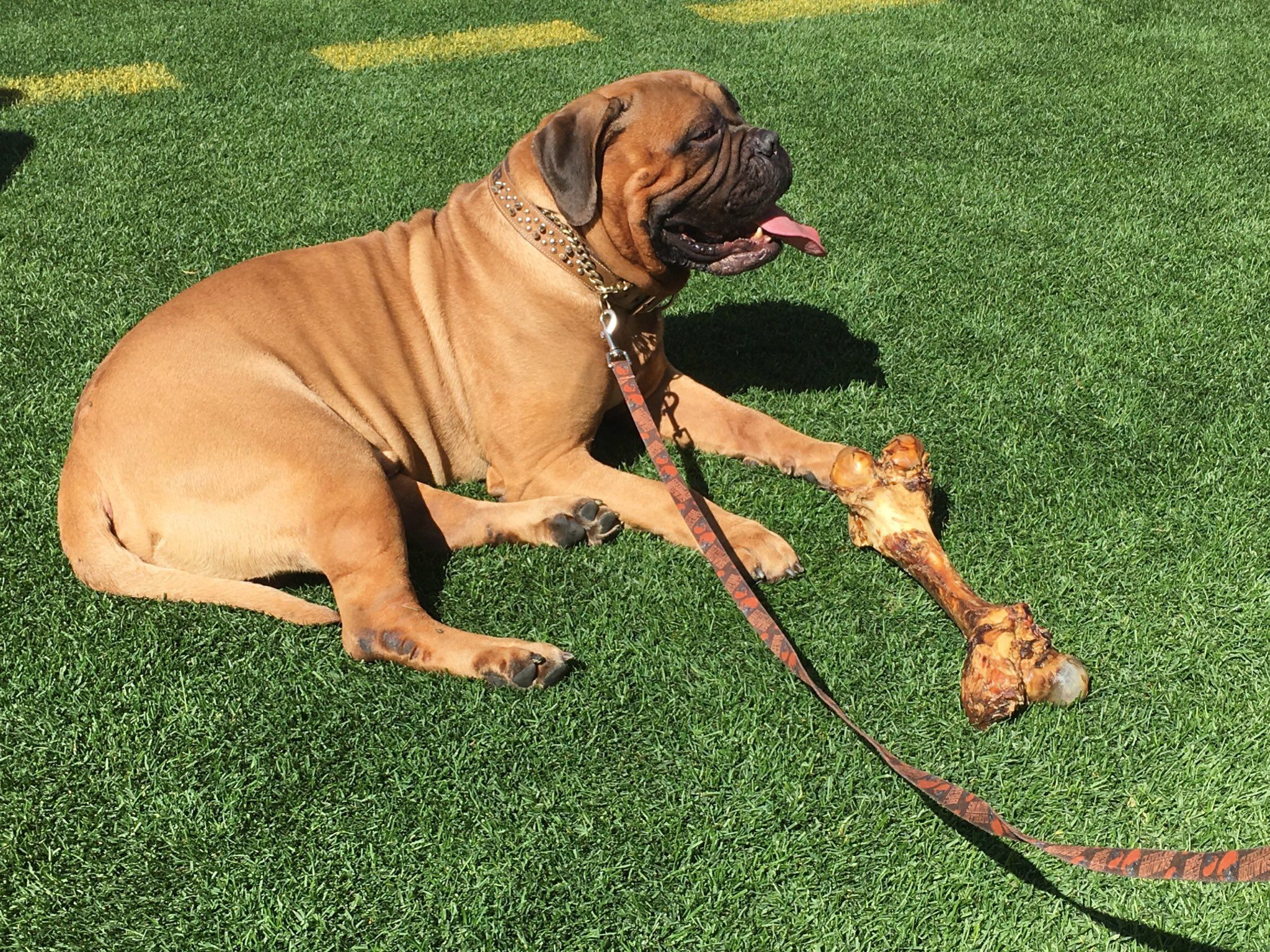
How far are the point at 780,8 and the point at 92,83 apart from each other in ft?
17.4

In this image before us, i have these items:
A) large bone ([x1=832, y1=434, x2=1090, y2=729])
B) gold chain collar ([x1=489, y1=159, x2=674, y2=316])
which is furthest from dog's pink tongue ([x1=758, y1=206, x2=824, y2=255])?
large bone ([x1=832, y1=434, x2=1090, y2=729])

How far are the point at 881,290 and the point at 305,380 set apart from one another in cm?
271

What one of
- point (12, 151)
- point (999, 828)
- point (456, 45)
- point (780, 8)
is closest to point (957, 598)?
point (999, 828)

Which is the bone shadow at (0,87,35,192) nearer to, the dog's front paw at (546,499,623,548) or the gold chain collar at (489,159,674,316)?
the gold chain collar at (489,159,674,316)

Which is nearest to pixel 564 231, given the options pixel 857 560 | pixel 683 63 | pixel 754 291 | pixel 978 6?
pixel 857 560

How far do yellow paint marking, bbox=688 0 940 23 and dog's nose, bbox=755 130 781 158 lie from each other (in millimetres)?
5708

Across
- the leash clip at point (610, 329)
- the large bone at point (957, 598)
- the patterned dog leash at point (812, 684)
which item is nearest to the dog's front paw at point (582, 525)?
the patterned dog leash at point (812, 684)

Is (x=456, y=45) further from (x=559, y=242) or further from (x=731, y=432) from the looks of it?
(x=731, y=432)

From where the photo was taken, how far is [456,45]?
27.1 ft

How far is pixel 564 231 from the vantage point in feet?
11.5

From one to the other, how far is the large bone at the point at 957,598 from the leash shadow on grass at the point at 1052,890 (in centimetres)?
29

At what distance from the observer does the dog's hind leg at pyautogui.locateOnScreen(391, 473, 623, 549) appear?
3.49 metres

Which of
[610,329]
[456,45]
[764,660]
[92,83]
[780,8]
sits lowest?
[764,660]

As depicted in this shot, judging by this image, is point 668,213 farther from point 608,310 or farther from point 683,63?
point 683,63
